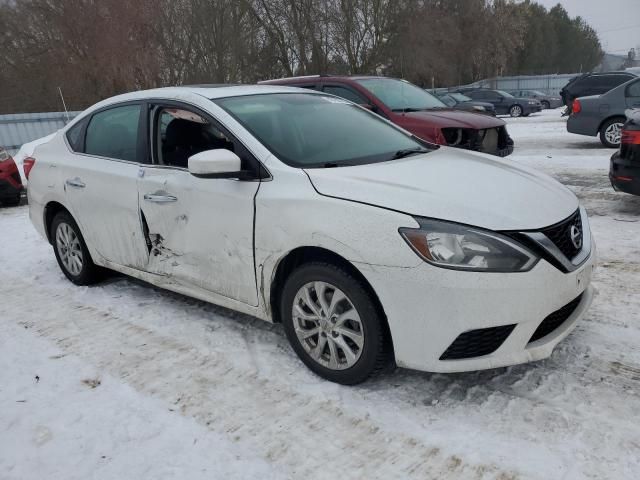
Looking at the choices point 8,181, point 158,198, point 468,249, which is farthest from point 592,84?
point 468,249

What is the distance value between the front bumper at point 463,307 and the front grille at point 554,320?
3 cm

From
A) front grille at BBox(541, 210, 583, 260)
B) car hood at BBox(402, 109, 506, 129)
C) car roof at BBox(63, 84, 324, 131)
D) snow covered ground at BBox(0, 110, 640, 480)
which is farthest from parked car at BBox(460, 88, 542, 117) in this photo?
front grille at BBox(541, 210, 583, 260)

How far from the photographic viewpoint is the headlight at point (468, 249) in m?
2.46

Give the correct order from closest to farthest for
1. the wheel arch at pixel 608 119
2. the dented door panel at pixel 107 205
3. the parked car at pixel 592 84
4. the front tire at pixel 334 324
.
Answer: the front tire at pixel 334 324 → the dented door panel at pixel 107 205 → the wheel arch at pixel 608 119 → the parked car at pixel 592 84

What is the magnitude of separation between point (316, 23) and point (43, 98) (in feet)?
55.9

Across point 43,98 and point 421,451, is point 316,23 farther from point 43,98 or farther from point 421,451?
point 421,451

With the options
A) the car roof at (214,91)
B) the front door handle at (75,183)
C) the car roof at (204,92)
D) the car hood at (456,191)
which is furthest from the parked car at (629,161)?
the front door handle at (75,183)

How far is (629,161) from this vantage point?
18.1ft

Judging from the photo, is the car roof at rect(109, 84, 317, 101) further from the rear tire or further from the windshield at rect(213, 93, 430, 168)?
the rear tire

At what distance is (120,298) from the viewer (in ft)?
14.3

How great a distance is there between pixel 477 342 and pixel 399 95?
19.6 feet

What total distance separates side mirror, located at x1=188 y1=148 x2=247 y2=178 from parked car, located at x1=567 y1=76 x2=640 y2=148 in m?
10.1

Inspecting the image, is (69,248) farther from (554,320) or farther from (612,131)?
(612,131)

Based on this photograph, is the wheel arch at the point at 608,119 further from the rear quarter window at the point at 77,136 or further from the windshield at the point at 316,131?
the rear quarter window at the point at 77,136
